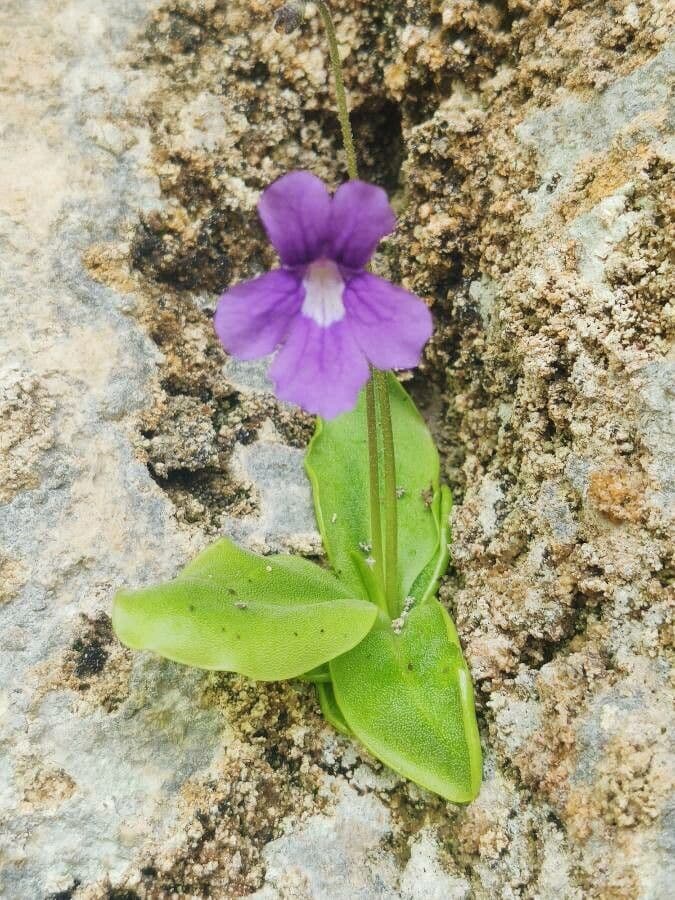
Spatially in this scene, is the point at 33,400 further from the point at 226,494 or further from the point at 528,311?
the point at 528,311

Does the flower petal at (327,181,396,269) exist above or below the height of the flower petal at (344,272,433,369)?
above

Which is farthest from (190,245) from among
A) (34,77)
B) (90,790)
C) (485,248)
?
(90,790)

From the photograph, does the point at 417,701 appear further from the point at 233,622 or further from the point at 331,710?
the point at 233,622

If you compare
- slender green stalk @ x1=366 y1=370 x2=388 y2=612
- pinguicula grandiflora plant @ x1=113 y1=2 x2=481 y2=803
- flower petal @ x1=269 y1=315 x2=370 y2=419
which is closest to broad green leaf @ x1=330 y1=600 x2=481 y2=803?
pinguicula grandiflora plant @ x1=113 y1=2 x2=481 y2=803

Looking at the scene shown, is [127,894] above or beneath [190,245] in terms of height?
beneath

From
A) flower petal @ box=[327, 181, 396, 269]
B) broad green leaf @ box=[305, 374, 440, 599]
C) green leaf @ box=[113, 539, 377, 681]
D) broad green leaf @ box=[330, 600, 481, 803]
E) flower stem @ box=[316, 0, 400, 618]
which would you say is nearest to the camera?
flower petal @ box=[327, 181, 396, 269]

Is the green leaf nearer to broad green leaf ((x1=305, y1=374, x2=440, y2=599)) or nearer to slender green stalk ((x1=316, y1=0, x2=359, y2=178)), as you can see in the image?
broad green leaf ((x1=305, y1=374, x2=440, y2=599))

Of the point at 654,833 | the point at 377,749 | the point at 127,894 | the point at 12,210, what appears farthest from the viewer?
the point at 12,210
